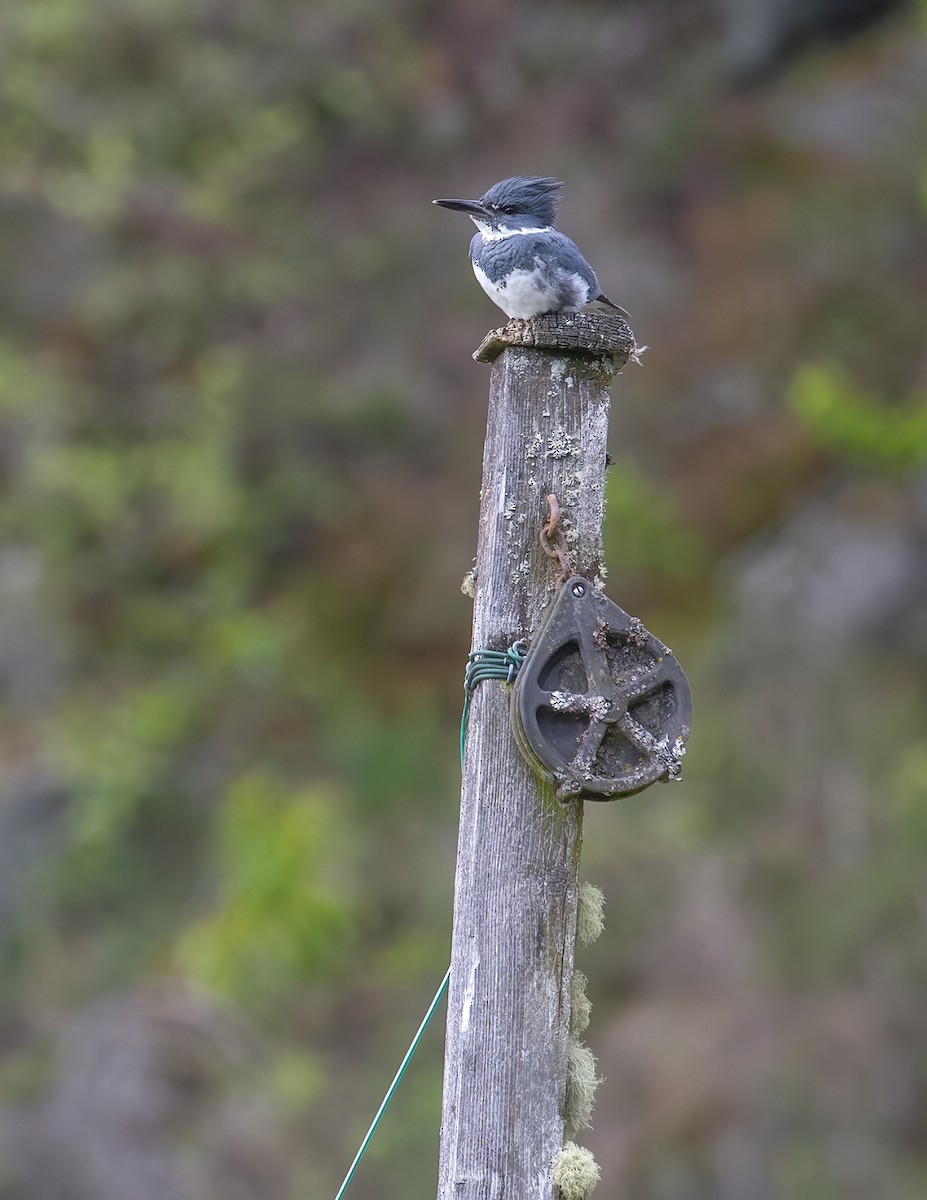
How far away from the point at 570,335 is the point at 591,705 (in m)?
0.54

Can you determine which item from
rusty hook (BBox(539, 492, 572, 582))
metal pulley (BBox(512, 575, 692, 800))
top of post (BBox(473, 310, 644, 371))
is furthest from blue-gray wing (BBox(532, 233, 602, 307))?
metal pulley (BBox(512, 575, 692, 800))

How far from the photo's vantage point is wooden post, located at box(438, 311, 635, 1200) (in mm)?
2059

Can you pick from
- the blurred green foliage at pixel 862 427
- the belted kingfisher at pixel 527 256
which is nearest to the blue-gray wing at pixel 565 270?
the belted kingfisher at pixel 527 256

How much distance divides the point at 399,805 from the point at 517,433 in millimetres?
6443

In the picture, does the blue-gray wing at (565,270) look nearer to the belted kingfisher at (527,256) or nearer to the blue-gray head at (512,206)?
the belted kingfisher at (527,256)

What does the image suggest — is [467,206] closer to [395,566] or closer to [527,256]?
[527,256]

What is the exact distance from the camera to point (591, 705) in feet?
6.85

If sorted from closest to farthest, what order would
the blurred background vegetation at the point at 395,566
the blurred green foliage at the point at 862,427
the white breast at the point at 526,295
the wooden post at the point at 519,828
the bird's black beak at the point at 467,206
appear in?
the wooden post at the point at 519,828 → the white breast at the point at 526,295 → the bird's black beak at the point at 467,206 → the blurred green foliage at the point at 862,427 → the blurred background vegetation at the point at 395,566

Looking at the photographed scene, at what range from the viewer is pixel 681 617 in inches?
360

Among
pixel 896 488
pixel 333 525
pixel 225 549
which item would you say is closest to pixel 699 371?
pixel 896 488

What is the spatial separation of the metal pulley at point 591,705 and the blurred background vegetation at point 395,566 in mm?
4183

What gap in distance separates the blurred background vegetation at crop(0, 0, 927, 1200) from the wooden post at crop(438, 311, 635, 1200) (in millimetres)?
4126

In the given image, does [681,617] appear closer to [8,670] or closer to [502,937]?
[8,670]

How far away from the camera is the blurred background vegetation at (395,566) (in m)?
6.53
